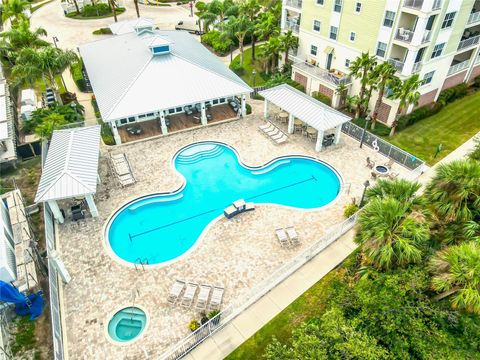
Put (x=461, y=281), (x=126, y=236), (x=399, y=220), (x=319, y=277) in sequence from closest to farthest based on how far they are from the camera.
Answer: (x=461, y=281), (x=399, y=220), (x=319, y=277), (x=126, y=236)

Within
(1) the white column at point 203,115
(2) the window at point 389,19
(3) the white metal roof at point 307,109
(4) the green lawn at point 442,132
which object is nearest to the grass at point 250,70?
(3) the white metal roof at point 307,109

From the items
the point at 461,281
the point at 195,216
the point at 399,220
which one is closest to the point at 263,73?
the point at 195,216

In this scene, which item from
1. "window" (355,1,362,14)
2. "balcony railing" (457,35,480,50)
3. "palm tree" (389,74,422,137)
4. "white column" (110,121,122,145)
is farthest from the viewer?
"balcony railing" (457,35,480,50)

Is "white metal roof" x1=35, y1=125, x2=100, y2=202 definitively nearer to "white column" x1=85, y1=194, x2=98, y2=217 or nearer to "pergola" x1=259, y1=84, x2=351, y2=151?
"white column" x1=85, y1=194, x2=98, y2=217

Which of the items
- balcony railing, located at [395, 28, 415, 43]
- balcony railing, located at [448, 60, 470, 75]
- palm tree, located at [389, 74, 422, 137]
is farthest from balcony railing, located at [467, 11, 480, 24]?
palm tree, located at [389, 74, 422, 137]

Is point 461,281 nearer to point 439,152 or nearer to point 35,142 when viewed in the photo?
point 439,152
